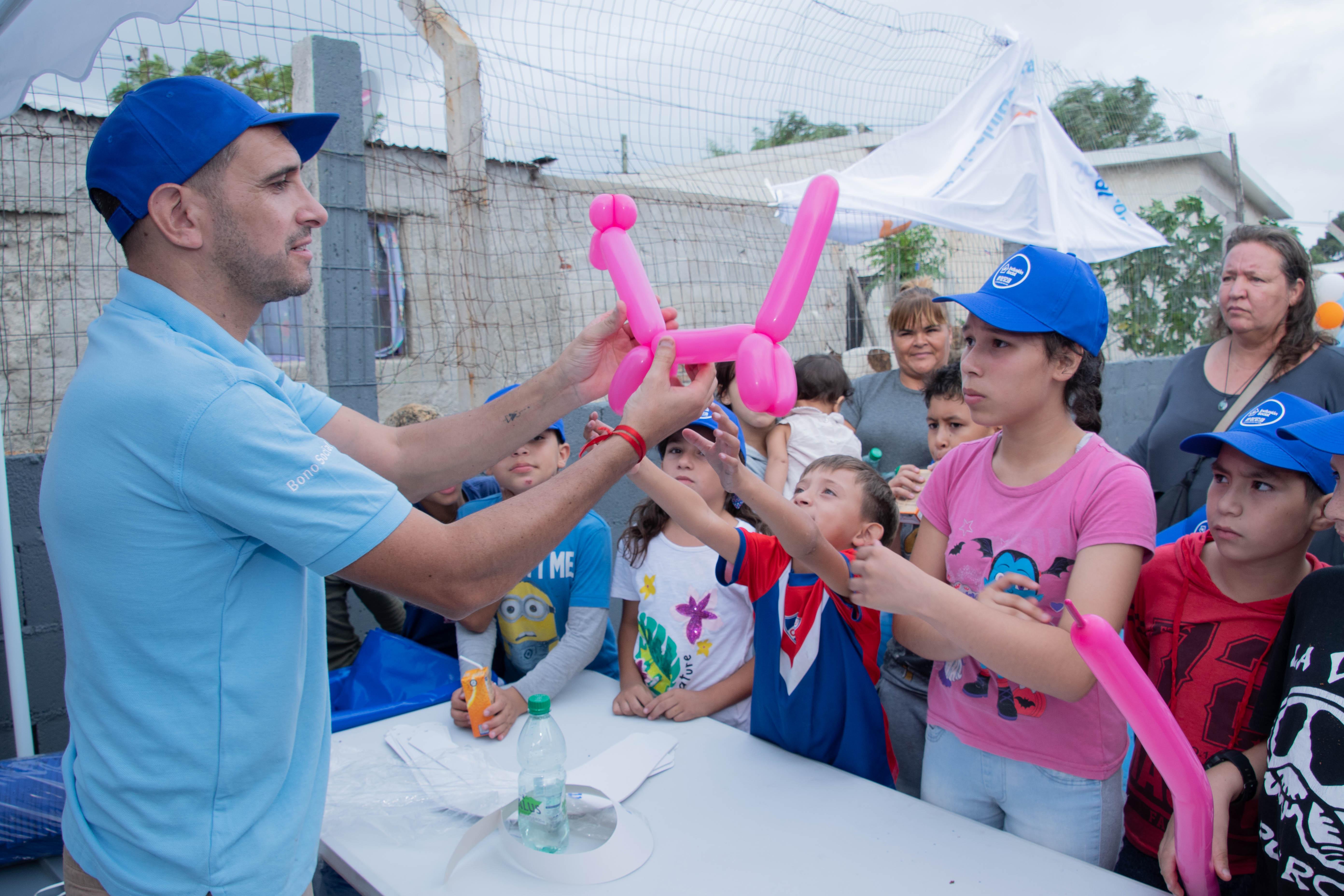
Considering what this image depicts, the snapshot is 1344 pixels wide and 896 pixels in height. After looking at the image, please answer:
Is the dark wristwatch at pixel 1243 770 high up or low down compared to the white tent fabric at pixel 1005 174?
down

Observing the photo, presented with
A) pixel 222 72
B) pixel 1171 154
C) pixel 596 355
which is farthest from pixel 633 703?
pixel 1171 154

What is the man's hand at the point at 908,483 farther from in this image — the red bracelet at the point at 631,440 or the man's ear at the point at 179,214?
the man's ear at the point at 179,214

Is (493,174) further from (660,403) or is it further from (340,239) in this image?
(660,403)

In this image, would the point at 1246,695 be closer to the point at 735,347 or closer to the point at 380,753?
the point at 735,347

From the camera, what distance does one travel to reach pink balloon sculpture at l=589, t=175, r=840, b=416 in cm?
134

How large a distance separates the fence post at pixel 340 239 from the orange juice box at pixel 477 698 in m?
1.47

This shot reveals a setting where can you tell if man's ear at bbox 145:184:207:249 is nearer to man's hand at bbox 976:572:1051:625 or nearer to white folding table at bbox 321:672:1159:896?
white folding table at bbox 321:672:1159:896

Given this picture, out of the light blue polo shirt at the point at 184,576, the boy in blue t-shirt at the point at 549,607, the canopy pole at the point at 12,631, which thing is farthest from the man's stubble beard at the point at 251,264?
the canopy pole at the point at 12,631

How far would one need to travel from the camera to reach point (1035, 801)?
5.03ft

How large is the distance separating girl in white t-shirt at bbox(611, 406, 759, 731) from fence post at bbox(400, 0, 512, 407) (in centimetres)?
129

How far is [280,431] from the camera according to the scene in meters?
1.07

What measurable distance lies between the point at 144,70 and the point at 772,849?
2.90 meters

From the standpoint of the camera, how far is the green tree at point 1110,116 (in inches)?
245

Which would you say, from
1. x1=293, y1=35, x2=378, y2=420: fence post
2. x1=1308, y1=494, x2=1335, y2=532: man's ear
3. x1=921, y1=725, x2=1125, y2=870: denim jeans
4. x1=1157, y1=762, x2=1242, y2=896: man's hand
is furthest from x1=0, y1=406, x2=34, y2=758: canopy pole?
x1=1308, y1=494, x2=1335, y2=532: man's ear
